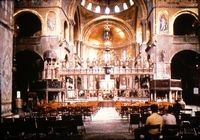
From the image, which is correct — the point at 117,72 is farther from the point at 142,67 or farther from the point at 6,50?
the point at 6,50

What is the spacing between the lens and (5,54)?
62.0 ft

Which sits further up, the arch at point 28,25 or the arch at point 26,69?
the arch at point 28,25

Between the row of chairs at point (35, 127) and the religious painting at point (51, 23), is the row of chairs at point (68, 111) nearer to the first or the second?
the row of chairs at point (35, 127)

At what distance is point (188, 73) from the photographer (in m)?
39.9

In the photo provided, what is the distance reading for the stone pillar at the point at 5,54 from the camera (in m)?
18.2

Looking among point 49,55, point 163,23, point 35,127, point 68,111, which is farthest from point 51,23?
point 35,127

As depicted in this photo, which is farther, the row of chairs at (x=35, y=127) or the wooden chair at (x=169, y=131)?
the row of chairs at (x=35, y=127)

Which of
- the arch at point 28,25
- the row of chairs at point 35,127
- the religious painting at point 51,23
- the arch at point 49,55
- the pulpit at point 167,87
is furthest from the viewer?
the arch at point 28,25

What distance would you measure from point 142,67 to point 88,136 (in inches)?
938

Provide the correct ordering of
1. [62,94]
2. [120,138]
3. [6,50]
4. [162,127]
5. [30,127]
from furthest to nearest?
[62,94]
[6,50]
[120,138]
[30,127]
[162,127]

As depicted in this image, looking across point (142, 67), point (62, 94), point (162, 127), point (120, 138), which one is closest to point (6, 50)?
point (120, 138)

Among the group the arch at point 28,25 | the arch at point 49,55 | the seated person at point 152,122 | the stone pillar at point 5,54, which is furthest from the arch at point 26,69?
the seated person at point 152,122

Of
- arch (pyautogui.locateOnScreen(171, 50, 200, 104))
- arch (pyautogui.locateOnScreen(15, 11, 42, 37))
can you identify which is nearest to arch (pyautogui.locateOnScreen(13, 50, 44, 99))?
arch (pyautogui.locateOnScreen(15, 11, 42, 37))

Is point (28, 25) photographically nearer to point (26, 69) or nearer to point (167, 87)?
point (26, 69)
